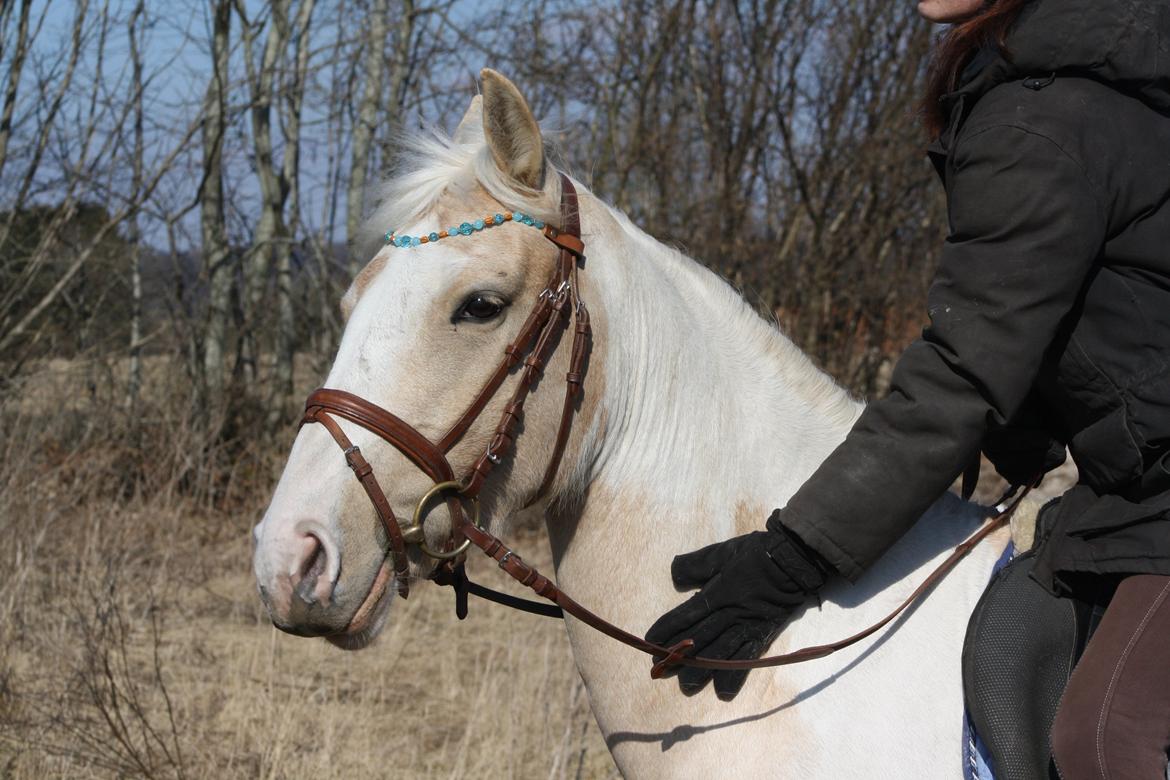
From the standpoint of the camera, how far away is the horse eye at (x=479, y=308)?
1.87m

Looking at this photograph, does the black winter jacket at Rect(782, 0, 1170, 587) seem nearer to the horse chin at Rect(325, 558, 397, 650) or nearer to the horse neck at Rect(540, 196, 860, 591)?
the horse neck at Rect(540, 196, 860, 591)

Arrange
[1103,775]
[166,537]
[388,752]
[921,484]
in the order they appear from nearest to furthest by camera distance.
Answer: [1103,775], [921,484], [388,752], [166,537]

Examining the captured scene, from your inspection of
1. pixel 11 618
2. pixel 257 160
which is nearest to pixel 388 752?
pixel 11 618

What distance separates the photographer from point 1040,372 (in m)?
1.73

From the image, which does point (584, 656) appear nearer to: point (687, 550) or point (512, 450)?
point (687, 550)

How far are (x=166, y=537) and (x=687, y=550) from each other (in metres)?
5.99

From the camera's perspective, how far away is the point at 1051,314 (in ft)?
5.20

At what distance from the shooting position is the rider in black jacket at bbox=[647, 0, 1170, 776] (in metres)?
1.57

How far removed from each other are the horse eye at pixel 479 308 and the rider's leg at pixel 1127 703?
1.20 metres

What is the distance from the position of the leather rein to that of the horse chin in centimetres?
3

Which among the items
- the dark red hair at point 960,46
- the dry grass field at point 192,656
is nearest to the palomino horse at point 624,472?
the dark red hair at point 960,46

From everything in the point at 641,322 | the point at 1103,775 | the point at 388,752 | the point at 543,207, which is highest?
the point at 543,207

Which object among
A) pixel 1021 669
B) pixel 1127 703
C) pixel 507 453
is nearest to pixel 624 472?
pixel 507 453

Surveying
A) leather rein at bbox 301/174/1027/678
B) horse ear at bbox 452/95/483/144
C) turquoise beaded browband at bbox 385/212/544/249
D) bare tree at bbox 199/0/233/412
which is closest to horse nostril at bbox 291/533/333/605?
leather rein at bbox 301/174/1027/678
